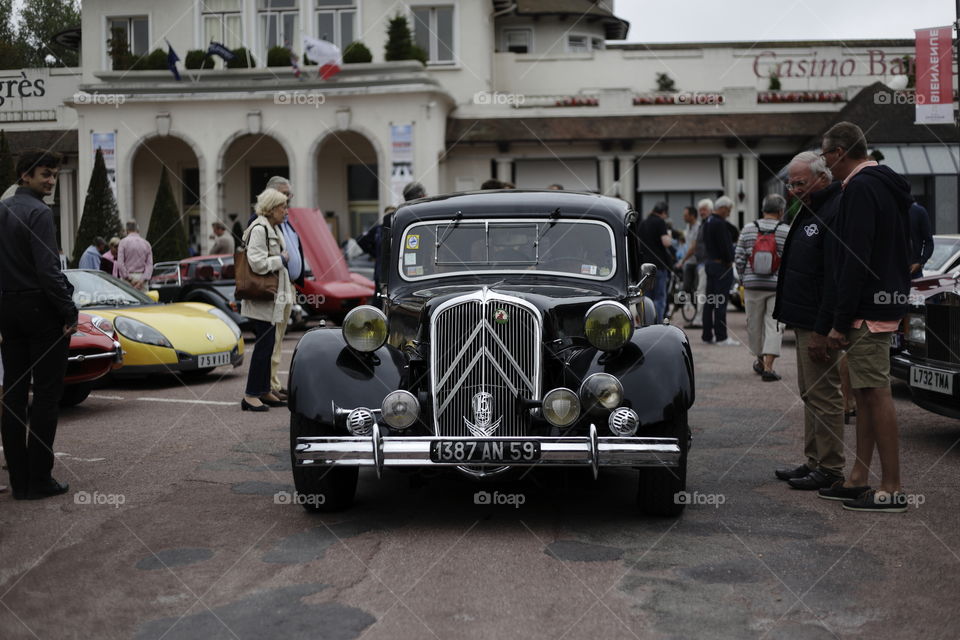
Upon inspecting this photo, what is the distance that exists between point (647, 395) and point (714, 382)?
6122 mm

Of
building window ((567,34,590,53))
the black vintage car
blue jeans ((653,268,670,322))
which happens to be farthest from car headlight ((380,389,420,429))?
building window ((567,34,590,53))

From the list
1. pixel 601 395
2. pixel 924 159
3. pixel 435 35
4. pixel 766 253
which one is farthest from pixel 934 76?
pixel 601 395

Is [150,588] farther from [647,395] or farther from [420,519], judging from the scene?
[647,395]

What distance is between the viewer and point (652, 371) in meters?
5.72

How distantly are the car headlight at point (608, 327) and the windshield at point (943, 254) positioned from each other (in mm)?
7261

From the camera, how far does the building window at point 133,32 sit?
39.0 meters

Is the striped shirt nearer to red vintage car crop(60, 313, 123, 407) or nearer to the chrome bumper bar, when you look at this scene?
the chrome bumper bar

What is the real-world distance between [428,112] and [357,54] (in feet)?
9.80

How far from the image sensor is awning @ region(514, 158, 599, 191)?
37.8 metres

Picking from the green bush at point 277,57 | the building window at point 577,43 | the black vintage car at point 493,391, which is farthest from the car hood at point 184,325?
the building window at point 577,43

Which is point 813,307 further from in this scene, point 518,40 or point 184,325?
point 518,40

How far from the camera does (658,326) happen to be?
6234mm

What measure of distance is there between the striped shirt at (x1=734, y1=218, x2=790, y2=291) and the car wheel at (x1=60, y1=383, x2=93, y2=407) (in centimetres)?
657

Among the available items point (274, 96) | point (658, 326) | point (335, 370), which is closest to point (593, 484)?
point (658, 326)
